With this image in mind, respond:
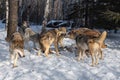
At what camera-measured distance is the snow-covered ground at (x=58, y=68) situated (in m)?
10.3

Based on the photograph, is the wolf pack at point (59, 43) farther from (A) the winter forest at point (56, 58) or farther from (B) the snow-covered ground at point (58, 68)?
(B) the snow-covered ground at point (58, 68)

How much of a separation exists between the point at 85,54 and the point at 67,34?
158 cm

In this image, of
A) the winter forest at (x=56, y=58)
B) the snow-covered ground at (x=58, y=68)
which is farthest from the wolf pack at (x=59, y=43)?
the snow-covered ground at (x=58, y=68)

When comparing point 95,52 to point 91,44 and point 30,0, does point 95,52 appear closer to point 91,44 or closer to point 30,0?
point 91,44

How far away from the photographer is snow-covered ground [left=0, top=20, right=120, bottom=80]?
1030 cm

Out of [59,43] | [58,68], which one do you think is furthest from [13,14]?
[58,68]

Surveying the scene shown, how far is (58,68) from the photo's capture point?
1131cm

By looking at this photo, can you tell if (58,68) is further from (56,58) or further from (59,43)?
(59,43)

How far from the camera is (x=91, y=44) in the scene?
38.1ft

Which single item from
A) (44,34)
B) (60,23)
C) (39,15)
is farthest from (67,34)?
(39,15)

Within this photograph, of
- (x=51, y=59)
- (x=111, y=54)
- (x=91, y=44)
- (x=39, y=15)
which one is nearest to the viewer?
(x=91, y=44)

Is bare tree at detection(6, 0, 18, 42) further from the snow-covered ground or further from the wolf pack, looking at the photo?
the snow-covered ground

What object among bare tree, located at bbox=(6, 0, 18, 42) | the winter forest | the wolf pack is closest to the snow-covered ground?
the winter forest

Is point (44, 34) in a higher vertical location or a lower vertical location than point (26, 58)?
higher
